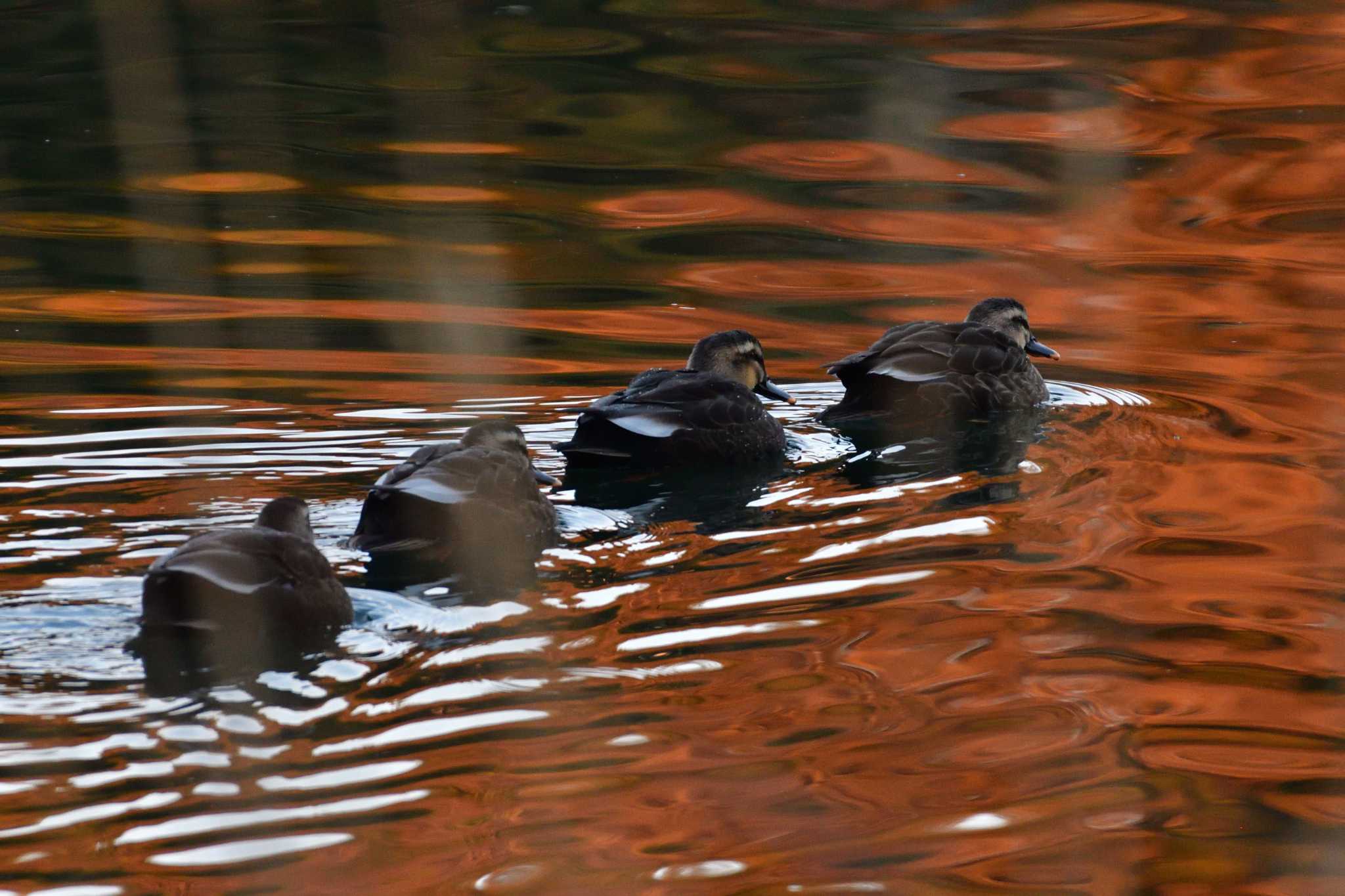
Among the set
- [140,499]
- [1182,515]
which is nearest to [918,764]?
[1182,515]

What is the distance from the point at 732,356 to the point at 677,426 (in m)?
1.15

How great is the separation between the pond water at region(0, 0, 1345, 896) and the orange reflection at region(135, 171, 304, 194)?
56 millimetres

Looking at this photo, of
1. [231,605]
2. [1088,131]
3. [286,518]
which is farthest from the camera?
[1088,131]

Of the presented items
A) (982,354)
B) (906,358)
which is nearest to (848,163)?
(982,354)

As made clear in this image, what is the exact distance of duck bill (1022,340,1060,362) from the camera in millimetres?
11148

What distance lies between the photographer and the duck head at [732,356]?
10.2m

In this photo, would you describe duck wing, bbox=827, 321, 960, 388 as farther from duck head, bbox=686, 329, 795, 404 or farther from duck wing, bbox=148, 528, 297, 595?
duck wing, bbox=148, 528, 297, 595

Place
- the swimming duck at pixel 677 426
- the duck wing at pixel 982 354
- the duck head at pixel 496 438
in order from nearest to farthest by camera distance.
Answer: the duck head at pixel 496 438 < the swimming duck at pixel 677 426 < the duck wing at pixel 982 354

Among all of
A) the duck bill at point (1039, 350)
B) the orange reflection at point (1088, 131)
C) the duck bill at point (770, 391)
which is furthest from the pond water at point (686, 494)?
the duck bill at point (770, 391)

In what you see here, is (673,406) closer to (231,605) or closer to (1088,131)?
(231,605)

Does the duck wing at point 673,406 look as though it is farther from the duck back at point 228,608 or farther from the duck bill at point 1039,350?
the duck back at point 228,608

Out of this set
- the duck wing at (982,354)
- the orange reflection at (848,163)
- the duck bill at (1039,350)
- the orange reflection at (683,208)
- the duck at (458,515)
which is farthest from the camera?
the orange reflection at (848,163)

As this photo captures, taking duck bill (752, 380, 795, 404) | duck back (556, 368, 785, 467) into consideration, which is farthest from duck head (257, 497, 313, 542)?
duck bill (752, 380, 795, 404)

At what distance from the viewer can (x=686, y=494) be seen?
881 centimetres
